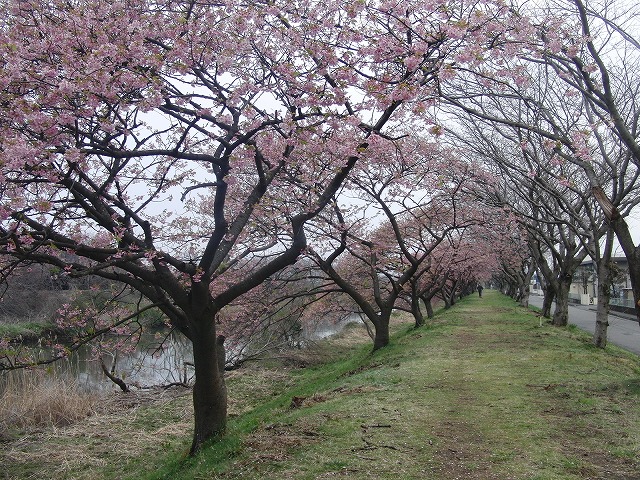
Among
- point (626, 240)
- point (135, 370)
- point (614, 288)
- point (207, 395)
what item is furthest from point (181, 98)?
point (614, 288)

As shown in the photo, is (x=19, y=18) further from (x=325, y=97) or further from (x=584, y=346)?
(x=584, y=346)

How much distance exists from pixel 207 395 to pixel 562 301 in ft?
53.3

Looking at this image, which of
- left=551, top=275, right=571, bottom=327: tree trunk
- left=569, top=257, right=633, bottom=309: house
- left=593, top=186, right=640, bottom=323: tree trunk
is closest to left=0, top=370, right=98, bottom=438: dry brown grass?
left=593, top=186, right=640, bottom=323: tree trunk

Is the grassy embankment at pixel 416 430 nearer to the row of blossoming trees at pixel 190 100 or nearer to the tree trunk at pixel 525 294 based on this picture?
the row of blossoming trees at pixel 190 100

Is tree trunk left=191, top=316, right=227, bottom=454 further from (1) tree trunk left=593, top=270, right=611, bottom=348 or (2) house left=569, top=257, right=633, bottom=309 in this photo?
(2) house left=569, top=257, right=633, bottom=309

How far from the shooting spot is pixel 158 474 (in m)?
7.25

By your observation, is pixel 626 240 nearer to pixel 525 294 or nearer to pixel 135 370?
pixel 135 370

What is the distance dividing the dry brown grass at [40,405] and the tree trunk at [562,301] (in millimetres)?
16222

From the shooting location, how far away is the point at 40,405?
11.6 meters

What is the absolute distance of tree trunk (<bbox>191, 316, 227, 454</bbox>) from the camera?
23.2 ft

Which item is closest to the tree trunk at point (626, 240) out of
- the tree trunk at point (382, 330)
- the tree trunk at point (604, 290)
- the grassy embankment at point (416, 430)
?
the grassy embankment at point (416, 430)

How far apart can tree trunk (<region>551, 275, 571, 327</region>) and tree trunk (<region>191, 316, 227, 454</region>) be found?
50.7 feet

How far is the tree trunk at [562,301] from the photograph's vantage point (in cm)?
1853

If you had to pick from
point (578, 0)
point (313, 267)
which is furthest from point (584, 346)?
point (578, 0)
